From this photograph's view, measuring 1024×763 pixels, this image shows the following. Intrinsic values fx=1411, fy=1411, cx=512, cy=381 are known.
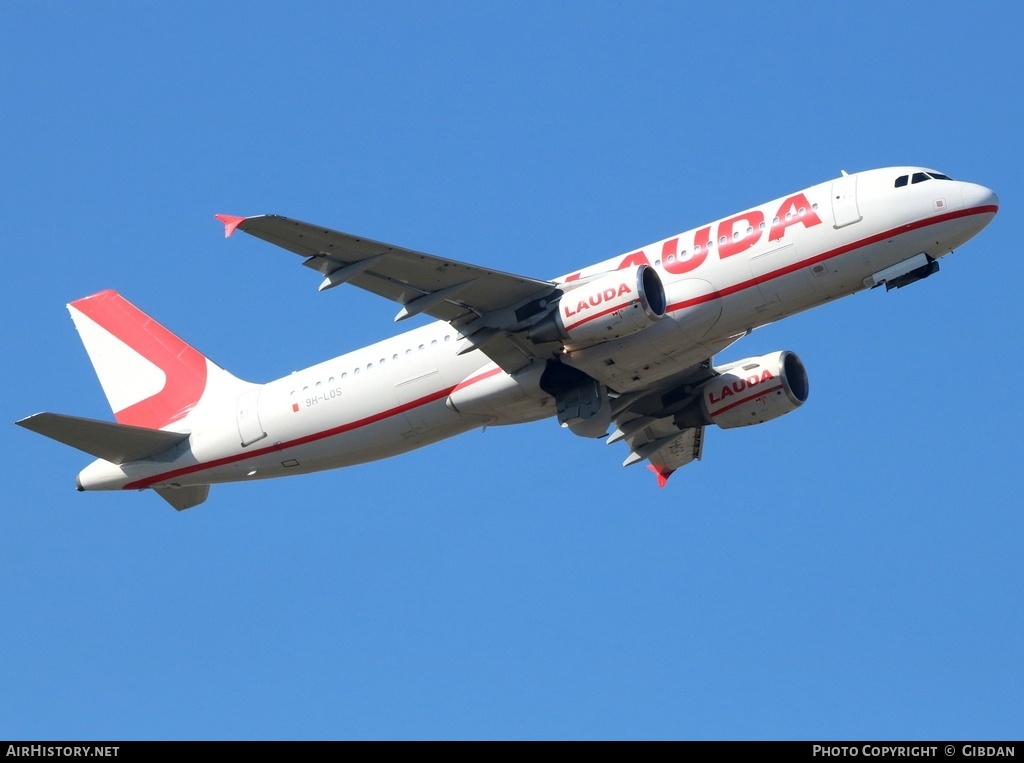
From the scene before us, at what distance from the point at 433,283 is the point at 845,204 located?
38.3 ft

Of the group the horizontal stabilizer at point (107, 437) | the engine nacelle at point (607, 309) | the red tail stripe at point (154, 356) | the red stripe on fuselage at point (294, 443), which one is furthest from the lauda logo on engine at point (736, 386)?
the horizontal stabilizer at point (107, 437)

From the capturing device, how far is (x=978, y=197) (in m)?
39.1

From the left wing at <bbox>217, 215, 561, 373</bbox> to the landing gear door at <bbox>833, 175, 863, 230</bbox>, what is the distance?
815 cm

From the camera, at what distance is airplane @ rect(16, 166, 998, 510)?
38844 mm

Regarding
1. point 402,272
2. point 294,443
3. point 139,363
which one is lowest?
point 294,443

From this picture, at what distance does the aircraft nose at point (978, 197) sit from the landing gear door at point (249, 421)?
21.9 metres

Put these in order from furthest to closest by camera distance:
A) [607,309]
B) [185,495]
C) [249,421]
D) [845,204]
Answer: [185,495]
[249,421]
[845,204]
[607,309]

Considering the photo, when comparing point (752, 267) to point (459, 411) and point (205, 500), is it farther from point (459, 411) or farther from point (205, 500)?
point (205, 500)

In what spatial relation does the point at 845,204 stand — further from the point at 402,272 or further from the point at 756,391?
the point at 402,272

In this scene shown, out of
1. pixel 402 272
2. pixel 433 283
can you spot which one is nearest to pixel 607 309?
pixel 433 283

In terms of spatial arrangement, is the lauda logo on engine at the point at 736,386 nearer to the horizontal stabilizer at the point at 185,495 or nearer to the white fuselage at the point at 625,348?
the white fuselage at the point at 625,348

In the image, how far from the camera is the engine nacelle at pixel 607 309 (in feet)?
126

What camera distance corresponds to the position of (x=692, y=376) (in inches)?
1813
